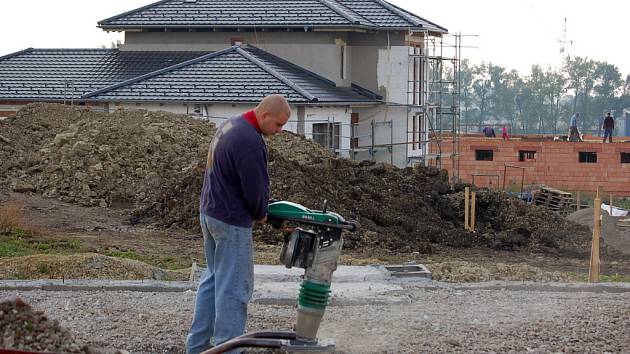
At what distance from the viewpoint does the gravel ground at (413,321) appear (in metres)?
8.71

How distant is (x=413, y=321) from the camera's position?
31.3 ft

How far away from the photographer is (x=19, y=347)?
23.8 ft

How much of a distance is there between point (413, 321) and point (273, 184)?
13.2 metres

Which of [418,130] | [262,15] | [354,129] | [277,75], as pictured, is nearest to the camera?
[277,75]

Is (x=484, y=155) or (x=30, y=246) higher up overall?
(x=30, y=246)

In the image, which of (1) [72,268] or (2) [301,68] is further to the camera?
(2) [301,68]

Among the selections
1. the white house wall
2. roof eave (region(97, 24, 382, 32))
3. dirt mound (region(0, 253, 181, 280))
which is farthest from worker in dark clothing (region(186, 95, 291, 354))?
the white house wall

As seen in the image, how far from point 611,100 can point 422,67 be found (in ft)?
187

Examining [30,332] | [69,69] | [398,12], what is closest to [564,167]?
[398,12]

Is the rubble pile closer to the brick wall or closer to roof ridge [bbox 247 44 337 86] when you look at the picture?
roof ridge [bbox 247 44 337 86]

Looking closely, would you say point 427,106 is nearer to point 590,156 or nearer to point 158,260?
point 590,156

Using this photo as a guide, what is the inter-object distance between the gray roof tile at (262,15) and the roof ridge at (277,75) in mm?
3349

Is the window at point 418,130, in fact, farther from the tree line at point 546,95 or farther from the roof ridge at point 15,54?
the tree line at point 546,95

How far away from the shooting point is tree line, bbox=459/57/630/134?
98.7 m
